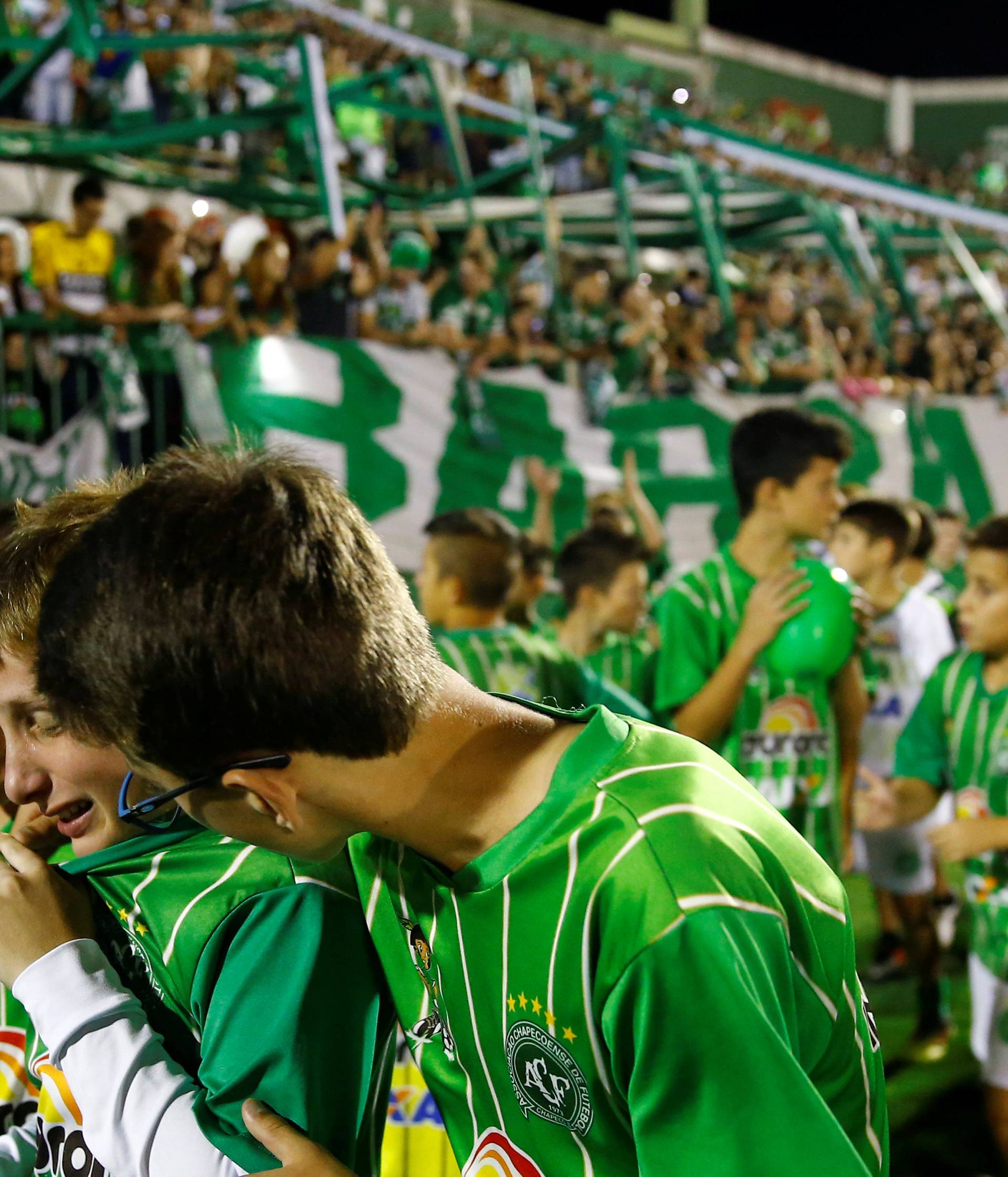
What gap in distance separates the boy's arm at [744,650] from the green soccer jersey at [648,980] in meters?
2.02

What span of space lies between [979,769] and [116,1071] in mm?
2592

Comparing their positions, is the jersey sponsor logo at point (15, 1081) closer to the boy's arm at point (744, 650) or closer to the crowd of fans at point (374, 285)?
the boy's arm at point (744, 650)

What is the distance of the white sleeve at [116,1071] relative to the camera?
127cm

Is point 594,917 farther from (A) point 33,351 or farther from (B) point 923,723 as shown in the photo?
(A) point 33,351

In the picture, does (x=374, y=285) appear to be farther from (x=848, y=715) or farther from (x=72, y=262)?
(x=848, y=715)

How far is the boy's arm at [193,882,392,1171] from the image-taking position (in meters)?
1.30

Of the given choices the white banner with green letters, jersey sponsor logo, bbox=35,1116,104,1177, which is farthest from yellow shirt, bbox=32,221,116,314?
jersey sponsor logo, bbox=35,1116,104,1177

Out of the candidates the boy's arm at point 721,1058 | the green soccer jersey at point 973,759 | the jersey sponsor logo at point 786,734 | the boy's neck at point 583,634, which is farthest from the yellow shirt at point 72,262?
the boy's arm at point 721,1058

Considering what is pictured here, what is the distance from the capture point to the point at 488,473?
24.8 ft

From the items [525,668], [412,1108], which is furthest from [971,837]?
[412,1108]

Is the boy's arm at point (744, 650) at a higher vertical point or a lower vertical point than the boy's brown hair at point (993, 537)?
lower

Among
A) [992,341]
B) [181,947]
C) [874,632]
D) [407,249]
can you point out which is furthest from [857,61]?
[181,947]

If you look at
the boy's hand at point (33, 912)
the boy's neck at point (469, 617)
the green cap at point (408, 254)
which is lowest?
the boy's neck at point (469, 617)

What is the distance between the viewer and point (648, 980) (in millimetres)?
1006
